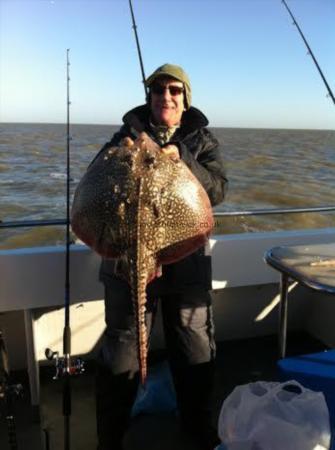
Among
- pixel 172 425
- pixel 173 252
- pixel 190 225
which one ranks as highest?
pixel 190 225

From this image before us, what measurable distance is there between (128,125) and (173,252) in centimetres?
84

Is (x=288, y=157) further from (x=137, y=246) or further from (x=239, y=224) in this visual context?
(x=137, y=246)

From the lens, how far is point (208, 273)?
243 centimetres

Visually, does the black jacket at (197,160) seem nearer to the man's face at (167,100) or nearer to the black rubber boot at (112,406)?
the man's face at (167,100)

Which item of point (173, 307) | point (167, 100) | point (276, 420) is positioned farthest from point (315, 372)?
point (167, 100)

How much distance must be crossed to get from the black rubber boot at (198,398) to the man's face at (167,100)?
1355mm

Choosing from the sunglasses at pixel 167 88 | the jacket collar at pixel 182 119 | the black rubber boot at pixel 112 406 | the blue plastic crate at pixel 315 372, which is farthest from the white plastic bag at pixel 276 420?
the sunglasses at pixel 167 88

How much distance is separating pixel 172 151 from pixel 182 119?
71cm

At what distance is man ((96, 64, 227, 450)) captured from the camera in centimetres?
227

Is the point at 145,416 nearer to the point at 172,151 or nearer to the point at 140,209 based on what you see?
the point at 140,209

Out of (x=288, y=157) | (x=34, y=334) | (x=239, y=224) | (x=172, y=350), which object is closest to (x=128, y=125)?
(x=172, y=350)

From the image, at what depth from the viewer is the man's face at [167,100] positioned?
7.45 ft

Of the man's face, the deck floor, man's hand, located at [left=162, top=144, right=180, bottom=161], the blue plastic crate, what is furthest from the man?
the blue plastic crate

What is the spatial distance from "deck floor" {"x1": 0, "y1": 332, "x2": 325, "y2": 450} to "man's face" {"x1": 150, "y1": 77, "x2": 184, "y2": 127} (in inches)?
72.2
